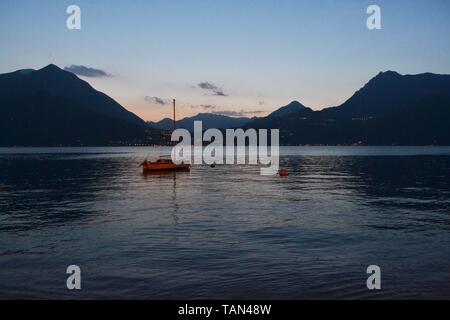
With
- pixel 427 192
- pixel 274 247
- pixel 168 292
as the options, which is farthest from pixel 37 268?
pixel 427 192

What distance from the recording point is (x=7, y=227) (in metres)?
30.2

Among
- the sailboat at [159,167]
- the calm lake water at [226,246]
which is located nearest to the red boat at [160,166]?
the sailboat at [159,167]

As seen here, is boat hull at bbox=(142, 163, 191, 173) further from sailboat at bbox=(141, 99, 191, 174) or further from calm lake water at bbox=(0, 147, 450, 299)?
calm lake water at bbox=(0, 147, 450, 299)

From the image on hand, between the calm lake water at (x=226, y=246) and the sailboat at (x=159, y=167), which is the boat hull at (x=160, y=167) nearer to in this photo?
the sailboat at (x=159, y=167)

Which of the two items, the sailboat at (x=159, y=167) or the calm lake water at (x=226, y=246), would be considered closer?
the calm lake water at (x=226, y=246)

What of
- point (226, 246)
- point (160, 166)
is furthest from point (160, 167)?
point (226, 246)

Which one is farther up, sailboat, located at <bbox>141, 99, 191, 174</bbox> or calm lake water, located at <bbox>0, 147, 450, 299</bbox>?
sailboat, located at <bbox>141, 99, 191, 174</bbox>

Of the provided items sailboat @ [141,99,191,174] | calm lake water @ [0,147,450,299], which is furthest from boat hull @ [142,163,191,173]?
calm lake water @ [0,147,450,299]

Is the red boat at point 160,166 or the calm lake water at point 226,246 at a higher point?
the red boat at point 160,166

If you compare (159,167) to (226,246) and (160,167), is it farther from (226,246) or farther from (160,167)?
(226,246)

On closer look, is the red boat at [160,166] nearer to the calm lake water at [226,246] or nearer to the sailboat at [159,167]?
the sailboat at [159,167]

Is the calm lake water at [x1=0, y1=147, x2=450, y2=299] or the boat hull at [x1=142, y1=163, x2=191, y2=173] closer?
the calm lake water at [x1=0, y1=147, x2=450, y2=299]

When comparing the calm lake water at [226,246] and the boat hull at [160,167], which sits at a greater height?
the boat hull at [160,167]
